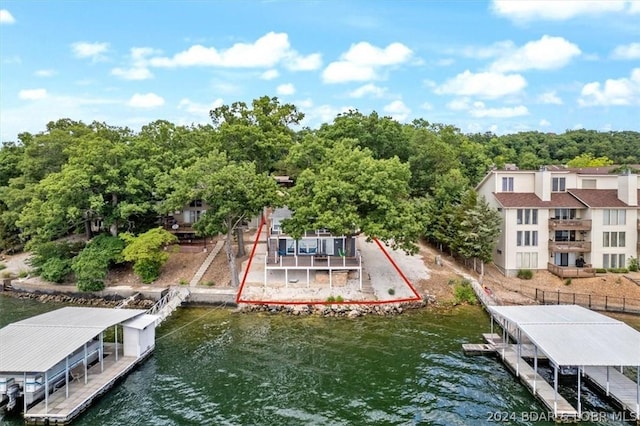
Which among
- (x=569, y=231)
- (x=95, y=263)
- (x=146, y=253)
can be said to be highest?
(x=569, y=231)

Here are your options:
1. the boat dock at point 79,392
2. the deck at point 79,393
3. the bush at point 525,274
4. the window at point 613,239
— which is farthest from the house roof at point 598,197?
the boat dock at point 79,392

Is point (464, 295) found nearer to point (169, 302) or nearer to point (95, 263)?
point (169, 302)

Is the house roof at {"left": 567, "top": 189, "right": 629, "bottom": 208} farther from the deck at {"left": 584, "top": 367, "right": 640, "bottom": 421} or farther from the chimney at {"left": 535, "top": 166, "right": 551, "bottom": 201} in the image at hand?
the deck at {"left": 584, "top": 367, "right": 640, "bottom": 421}

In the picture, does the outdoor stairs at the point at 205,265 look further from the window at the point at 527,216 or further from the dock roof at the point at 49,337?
the window at the point at 527,216

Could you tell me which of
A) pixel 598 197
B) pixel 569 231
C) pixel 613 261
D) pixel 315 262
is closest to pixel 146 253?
pixel 315 262

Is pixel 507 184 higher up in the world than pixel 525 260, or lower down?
higher up

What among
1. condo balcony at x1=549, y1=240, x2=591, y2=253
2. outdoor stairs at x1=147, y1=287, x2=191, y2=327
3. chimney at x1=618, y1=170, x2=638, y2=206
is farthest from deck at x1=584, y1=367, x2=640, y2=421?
outdoor stairs at x1=147, y1=287, x2=191, y2=327

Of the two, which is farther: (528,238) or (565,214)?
(565,214)
